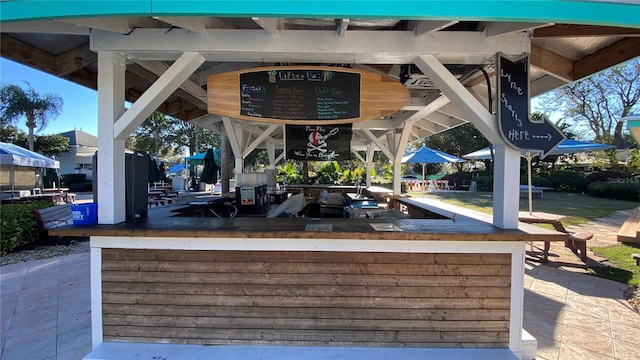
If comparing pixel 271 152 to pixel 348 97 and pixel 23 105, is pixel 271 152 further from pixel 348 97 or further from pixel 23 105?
pixel 23 105

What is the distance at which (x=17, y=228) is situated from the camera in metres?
5.67

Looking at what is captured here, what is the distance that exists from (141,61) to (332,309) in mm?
2869

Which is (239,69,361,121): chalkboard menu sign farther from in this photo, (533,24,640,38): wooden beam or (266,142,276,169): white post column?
(266,142,276,169): white post column

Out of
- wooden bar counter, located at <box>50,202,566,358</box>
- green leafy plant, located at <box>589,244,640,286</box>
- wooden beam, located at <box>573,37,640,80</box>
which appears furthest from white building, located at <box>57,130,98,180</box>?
green leafy plant, located at <box>589,244,640,286</box>

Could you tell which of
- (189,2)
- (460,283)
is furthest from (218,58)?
(460,283)

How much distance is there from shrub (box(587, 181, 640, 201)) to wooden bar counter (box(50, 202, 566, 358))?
16403 millimetres

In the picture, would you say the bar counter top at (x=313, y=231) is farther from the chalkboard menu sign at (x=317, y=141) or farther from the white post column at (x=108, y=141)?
the chalkboard menu sign at (x=317, y=141)

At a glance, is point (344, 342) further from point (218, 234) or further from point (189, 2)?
point (189, 2)

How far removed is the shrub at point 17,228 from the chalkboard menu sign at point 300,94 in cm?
584

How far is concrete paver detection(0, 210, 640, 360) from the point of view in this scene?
2.75m

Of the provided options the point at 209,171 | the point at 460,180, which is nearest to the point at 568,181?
the point at 460,180

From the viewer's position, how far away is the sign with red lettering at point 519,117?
249 cm

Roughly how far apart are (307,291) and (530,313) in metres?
2.71

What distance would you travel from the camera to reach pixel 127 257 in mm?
2617
